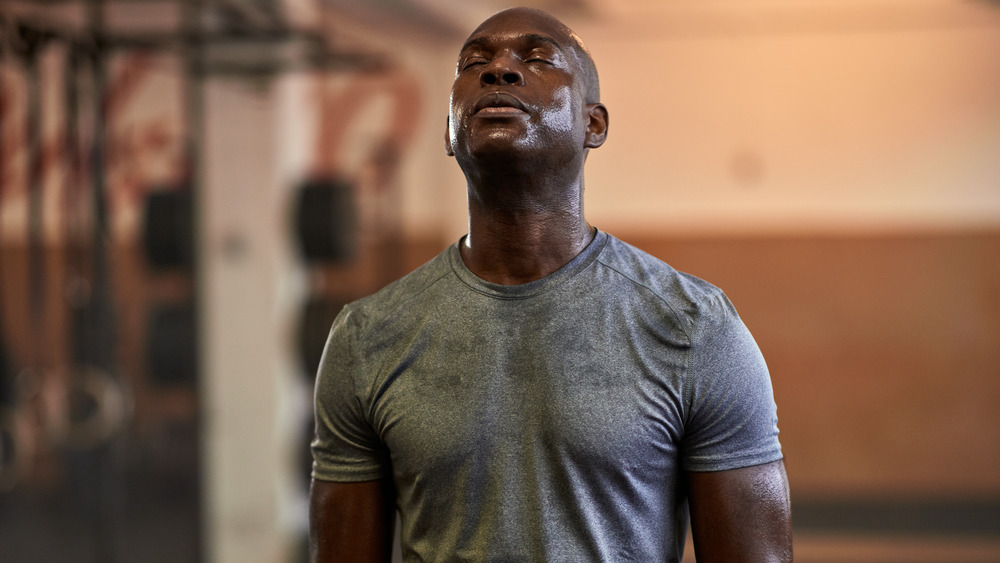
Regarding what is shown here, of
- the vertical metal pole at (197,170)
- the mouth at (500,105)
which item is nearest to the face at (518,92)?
the mouth at (500,105)

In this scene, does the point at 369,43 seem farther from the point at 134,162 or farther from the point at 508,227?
the point at 508,227

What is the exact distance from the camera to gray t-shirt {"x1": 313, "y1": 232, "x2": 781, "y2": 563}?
1033mm

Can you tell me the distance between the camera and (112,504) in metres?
3.51

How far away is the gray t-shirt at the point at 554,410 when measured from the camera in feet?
3.39

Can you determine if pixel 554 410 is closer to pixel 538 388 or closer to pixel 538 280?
pixel 538 388

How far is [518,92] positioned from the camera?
3.50ft

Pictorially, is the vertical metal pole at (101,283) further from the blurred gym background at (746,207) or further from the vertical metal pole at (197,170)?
the blurred gym background at (746,207)

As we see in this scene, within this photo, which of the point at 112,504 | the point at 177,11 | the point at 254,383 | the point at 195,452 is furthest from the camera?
the point at 195,452

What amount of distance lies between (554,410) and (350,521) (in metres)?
0.28

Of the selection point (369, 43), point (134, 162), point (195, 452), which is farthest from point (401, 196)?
point (195, 452)

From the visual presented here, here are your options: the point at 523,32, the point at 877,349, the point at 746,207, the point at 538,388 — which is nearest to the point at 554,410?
the point at 538,388

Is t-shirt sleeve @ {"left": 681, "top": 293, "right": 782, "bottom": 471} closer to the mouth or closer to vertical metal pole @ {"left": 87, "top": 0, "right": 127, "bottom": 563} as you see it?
the mouth

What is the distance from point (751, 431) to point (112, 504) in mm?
3031

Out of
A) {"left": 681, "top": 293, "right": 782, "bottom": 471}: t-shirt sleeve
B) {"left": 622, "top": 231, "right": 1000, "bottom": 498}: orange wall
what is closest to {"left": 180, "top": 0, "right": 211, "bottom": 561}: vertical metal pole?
{"left": 681, "top": 293, "right": 782, "bottom": 471}: t-shirt sleeve
